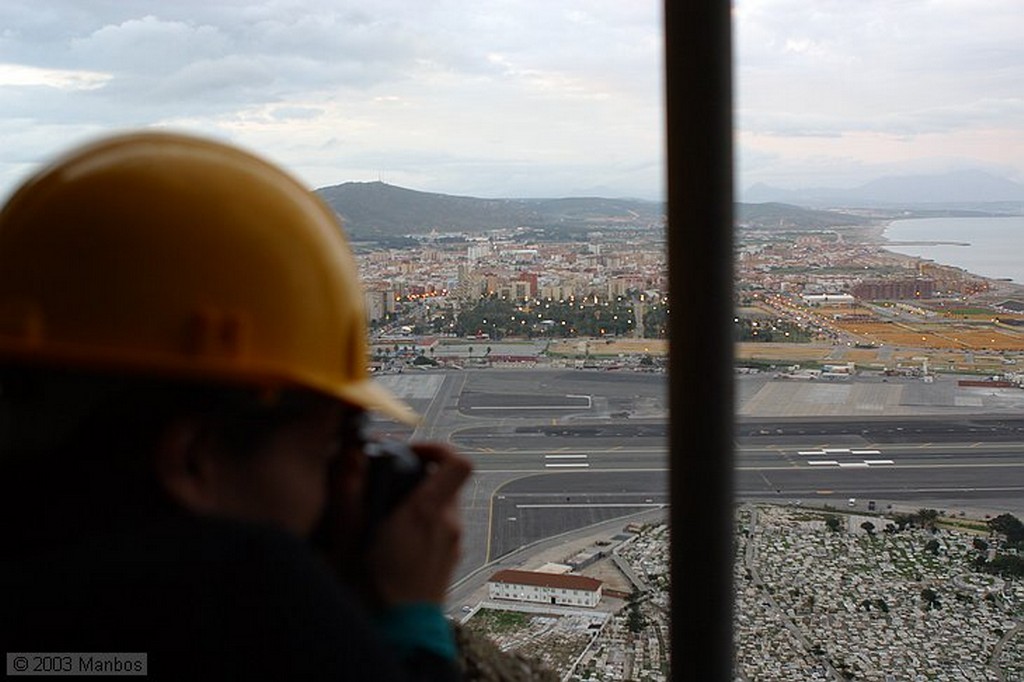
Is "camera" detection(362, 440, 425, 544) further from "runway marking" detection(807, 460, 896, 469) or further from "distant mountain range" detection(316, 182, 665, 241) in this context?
"runway marking" detection(807, 460, 896, 469)

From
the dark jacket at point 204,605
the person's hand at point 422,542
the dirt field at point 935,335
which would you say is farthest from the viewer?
the dirt field at point 935,335

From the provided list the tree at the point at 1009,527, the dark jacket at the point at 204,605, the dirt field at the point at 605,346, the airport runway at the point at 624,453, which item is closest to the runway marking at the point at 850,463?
the airport runway at the point at 624,453

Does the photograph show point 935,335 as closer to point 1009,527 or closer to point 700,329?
point 1009,527

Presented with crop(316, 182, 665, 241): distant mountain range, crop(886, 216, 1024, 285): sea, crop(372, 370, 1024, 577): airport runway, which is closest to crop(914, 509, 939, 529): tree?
crop(372, 370, 1024, 577): airport runway

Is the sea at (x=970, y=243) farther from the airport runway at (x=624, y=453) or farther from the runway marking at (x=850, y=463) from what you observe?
the runway marking at (x=850, y=463)

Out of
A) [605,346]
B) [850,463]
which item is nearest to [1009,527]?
[850,463]

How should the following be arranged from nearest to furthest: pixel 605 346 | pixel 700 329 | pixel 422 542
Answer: pixel 422 542, pixel 700 329, pixel 605 346
